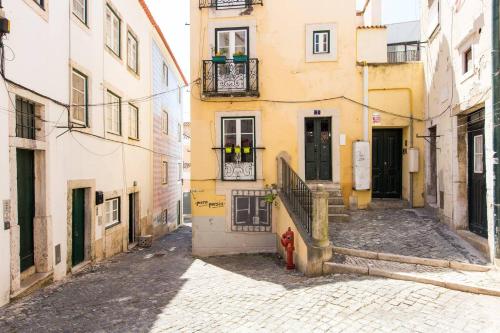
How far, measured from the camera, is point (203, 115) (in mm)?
11453

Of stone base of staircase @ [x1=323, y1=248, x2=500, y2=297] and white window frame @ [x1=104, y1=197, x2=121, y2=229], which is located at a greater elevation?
white window frame @ [x1=104, y1=197, x2=121, y2=229]

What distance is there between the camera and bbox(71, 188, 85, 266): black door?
9.36 metres

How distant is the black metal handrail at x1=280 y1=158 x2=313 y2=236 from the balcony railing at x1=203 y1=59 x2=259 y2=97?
267cm

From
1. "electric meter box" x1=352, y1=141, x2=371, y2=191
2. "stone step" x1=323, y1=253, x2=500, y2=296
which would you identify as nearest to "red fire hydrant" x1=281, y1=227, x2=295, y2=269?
"stone step" x1=323, y1=253, x2=500, y2=296

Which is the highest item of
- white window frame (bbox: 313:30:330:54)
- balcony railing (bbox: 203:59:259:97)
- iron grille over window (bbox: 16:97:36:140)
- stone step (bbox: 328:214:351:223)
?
white window frame (bbox: 313:30:330:54)

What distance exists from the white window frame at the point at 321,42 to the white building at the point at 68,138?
672cm

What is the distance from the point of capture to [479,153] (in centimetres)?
793

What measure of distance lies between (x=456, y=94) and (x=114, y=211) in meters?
10.9

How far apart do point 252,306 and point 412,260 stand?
344 centimetres

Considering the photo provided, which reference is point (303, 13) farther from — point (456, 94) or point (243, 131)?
point (456, 94)

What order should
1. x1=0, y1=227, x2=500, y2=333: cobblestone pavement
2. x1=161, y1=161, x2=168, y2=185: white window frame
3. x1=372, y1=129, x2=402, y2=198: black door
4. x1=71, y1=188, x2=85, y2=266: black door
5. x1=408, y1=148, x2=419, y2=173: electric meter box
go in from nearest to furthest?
x1=0, y1=227, x2=500, y2=333: cobblestone pavement < x1=71, y1=188, x2=85, y2=266: black door < x1=408, y1=148, x2=419, y2=173: electric meter box < x1=372, y1=129, x2=402, y2=198: black door < x1=161, y1=161, x2=168, y2=185: white window frame

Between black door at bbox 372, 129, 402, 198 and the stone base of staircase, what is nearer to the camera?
the stone base of staircase

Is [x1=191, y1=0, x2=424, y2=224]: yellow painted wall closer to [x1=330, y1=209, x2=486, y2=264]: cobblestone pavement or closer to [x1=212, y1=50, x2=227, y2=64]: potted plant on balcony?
[x1=212, y1=50, x2=227, y2=64]: potted plant on balcony

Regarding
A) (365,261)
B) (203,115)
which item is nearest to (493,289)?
(365,261)
